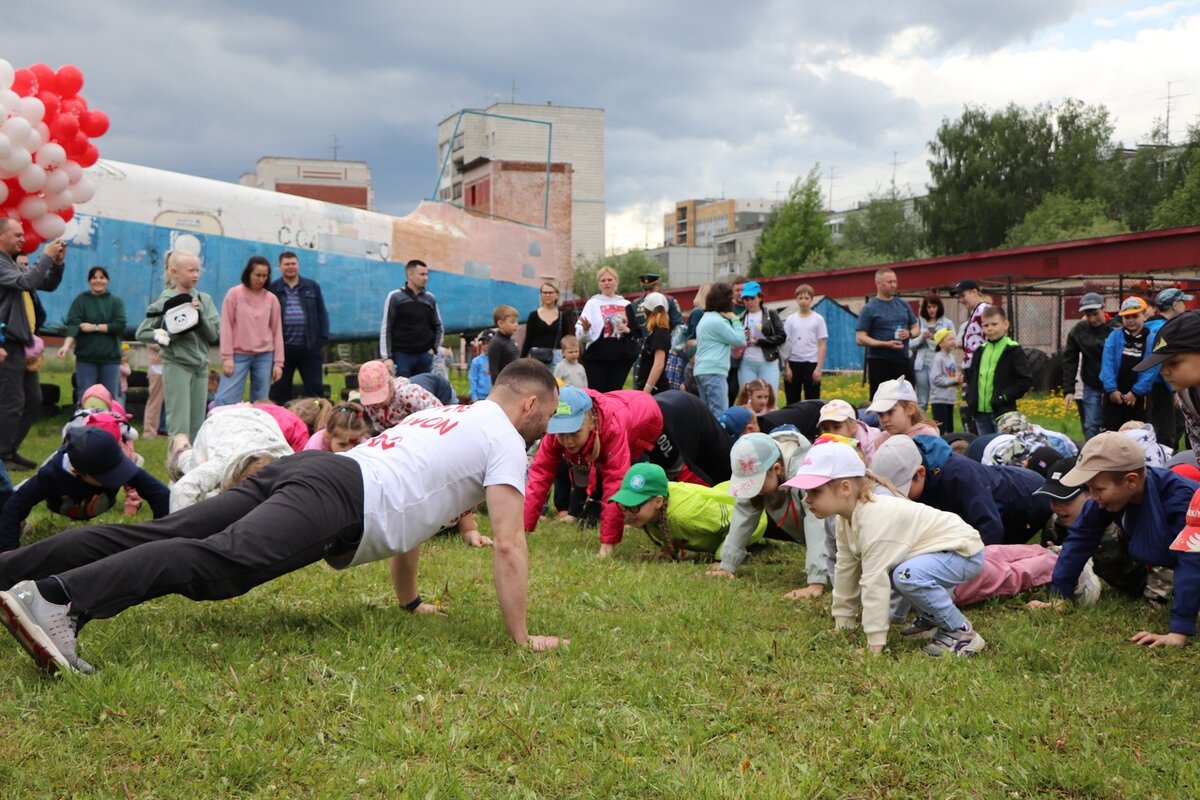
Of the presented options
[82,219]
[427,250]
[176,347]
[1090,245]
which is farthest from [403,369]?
[1090,245]

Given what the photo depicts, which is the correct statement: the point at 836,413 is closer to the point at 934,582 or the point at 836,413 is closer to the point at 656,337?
the point at 934,582

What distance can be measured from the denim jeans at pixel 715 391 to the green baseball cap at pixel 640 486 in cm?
373

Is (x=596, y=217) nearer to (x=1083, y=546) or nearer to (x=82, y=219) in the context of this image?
(x=82, y=219)

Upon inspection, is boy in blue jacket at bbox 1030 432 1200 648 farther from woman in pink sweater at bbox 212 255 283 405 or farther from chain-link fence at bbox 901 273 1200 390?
chain-link fence at bbox 901 273 1200 390

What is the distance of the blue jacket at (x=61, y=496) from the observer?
6207 mm

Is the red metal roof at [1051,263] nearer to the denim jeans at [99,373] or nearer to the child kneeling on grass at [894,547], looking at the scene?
the denim jeans at [99,373]

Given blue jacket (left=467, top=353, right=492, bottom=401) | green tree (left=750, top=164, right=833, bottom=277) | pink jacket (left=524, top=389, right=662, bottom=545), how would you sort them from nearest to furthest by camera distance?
pink jacket (left=524, top=389, right=662, bottom=545) → blue jacket (left=467, top=353, right=492, bottom=401) → green tree (left=750, top=164, right=833, bottom=277)

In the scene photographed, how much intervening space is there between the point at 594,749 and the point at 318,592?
2.65 metres

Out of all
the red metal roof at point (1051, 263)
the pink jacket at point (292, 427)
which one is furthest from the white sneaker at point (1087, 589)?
the red metal roof at point (1051, 263)

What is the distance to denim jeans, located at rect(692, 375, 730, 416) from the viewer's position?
417 inches

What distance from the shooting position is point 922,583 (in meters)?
4.71

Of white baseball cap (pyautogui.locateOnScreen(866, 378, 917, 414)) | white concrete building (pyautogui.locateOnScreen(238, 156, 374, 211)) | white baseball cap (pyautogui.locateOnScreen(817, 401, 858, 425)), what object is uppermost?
white concrete building (pyautogui.locateOnScreen(238, 156, 374, 211))

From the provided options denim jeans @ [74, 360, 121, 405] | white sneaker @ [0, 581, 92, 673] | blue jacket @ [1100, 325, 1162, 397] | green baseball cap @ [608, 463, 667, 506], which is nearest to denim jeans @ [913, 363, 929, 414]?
blue jacket @ [1100, 325, 1162, 397]

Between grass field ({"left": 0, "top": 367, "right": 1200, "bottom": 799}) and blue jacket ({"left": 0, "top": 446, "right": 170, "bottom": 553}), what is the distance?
4.96 ft
